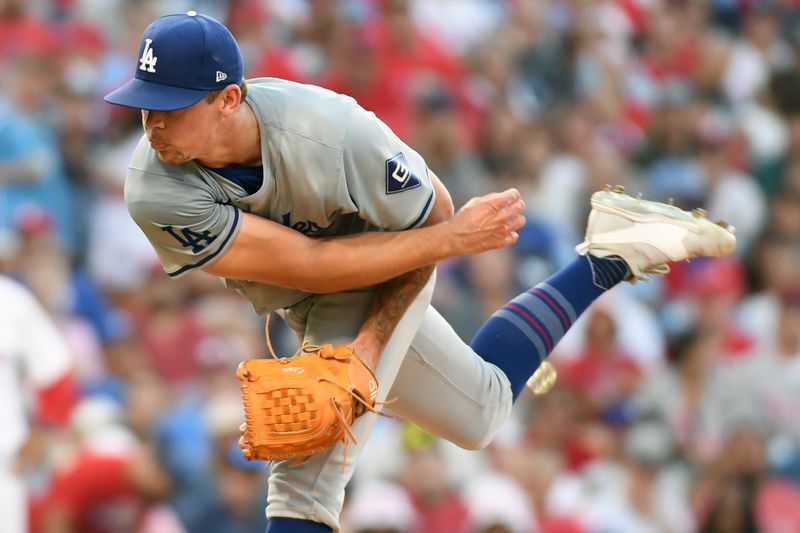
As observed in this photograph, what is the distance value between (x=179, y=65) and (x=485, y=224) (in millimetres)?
936

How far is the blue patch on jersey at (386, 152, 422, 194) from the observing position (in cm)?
394

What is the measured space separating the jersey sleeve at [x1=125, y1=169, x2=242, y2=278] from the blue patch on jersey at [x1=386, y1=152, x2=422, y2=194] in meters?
0.42

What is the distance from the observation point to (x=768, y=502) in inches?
272

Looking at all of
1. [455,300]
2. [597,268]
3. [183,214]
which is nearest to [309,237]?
[183,214]

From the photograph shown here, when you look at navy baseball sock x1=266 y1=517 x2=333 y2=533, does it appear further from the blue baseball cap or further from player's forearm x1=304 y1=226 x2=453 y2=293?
the blue baseball cap

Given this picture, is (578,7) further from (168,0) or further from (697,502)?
(697,502)

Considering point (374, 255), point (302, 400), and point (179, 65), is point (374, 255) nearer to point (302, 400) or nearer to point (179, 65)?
point (302, 400)

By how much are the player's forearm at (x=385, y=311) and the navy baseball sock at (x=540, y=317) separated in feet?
1.30

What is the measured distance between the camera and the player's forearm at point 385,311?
13.3 ft

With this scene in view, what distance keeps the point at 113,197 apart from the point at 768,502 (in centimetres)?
368

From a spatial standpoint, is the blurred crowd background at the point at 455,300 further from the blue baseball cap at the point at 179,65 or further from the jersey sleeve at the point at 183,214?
the blue baseball cap at the point at 179,65

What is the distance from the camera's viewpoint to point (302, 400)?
12.8ft

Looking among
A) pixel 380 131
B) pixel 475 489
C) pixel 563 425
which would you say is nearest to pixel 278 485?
pixel 380 131

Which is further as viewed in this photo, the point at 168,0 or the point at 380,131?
the point at 168,0
